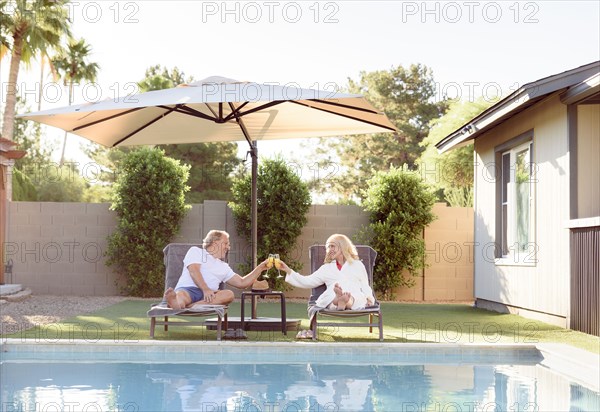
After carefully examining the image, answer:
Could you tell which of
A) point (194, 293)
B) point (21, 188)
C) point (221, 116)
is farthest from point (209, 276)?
point (21, 188)

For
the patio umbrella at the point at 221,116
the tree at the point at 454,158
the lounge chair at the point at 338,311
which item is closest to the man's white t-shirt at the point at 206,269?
the patio umbrella at the point at 221,116

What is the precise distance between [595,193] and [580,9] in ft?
32.1

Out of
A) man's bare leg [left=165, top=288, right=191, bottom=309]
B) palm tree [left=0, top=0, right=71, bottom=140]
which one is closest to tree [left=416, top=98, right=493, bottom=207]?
palm tree [left=0, top=0, right=71, bottom=140]

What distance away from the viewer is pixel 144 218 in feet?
45.1

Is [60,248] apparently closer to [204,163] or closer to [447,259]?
[447,259]

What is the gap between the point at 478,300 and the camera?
1275cm

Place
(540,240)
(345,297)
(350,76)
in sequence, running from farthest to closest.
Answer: (350,76) → (540,240) → (345,297)

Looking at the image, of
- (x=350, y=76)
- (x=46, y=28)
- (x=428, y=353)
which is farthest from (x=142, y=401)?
(x=350, y=76)

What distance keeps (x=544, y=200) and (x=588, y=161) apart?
3.50 ft

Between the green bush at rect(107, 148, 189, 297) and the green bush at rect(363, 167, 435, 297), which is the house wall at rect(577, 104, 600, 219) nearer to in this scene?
the green bush at rect(363, 167, 435, 297)

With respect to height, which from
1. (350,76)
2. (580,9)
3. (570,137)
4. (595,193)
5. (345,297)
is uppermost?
(350,76)

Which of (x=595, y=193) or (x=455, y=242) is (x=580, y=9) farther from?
(x=595, y=193)

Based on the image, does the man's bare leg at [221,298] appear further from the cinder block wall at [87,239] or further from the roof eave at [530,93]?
the cinder block wall at [87,239]

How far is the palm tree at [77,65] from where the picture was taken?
78.7 feet
